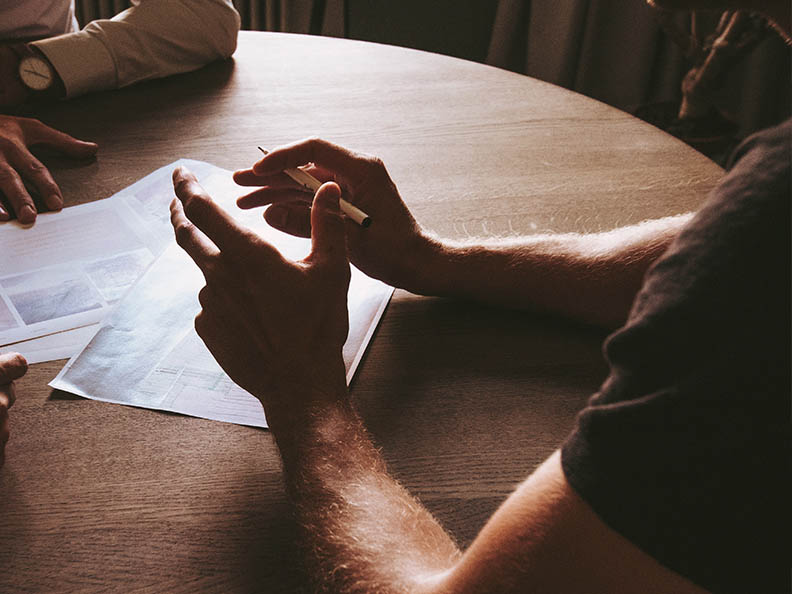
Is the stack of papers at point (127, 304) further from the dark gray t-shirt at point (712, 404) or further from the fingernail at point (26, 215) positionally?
the dark gray t-shirt at point (712, 404)

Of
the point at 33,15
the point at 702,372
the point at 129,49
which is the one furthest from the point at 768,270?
the point at 33,15

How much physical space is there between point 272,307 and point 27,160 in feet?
1.82

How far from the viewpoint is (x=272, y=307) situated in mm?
661

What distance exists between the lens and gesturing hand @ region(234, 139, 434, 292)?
32.4 inches

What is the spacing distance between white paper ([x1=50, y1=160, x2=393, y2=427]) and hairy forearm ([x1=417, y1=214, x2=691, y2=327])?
0.09m

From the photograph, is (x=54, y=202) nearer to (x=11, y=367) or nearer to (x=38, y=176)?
(x=38, y=176)

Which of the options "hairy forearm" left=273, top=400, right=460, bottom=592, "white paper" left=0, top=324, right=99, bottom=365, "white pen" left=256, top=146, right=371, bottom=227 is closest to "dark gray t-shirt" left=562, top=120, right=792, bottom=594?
"hairy forearm" left=273, top=400, right=460, bottom=592

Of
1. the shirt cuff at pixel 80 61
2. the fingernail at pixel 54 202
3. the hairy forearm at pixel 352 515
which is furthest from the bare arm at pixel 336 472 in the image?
the shirt cuff at pixel 80 61

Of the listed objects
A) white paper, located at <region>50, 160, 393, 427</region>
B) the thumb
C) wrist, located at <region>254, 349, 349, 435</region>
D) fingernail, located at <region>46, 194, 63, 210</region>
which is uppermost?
the thumb

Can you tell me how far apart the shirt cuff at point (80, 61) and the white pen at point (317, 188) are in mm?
565

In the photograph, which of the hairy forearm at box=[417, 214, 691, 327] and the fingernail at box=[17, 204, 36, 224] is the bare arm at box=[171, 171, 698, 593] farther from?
the fingernail at box=[17, 204, 36, 224]

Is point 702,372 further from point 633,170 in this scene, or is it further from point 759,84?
point 759,84

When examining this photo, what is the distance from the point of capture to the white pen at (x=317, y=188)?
0.77m

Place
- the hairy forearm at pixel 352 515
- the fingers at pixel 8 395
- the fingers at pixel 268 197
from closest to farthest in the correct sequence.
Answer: the hairy forearm at pixel 352 515 → the fingers at pixel 8 395 → the fingers at pixel 268 197
